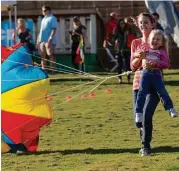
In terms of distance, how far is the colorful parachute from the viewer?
8.02 m

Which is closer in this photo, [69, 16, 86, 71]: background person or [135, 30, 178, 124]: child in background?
[135, 30, 178, 124]: child in background

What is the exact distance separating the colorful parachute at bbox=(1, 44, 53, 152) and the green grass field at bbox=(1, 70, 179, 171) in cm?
18

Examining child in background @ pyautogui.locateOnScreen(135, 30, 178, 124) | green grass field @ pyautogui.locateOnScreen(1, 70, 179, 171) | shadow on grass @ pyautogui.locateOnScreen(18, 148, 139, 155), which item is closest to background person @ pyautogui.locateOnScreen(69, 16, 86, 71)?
green grass field @ pyautogui.locateOnScreen(1, 70, 179, 171)

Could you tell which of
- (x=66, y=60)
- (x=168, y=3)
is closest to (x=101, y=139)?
(x=168, y=3)

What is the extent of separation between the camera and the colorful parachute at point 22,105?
8023mm

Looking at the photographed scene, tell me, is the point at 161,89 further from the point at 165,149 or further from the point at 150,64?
the point at 165,149

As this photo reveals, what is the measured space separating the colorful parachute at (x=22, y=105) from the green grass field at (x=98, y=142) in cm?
18

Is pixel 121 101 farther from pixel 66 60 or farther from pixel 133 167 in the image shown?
pixel 66 60

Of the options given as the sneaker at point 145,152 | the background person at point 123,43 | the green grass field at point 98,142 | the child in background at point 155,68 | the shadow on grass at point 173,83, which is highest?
the child in background at point 155,68

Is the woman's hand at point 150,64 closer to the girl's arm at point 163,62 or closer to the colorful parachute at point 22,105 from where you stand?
the girl's arm at point 163,62

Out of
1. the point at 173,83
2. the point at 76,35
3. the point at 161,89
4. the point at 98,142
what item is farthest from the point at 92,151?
the point at 76,35

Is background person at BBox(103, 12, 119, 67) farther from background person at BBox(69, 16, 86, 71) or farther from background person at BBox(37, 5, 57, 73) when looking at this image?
background person at BBox(37, 5, 57, 73)

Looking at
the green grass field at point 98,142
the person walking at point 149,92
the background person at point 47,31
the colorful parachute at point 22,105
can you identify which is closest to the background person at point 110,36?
the background person at point 47,31

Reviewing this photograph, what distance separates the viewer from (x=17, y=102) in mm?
8125
